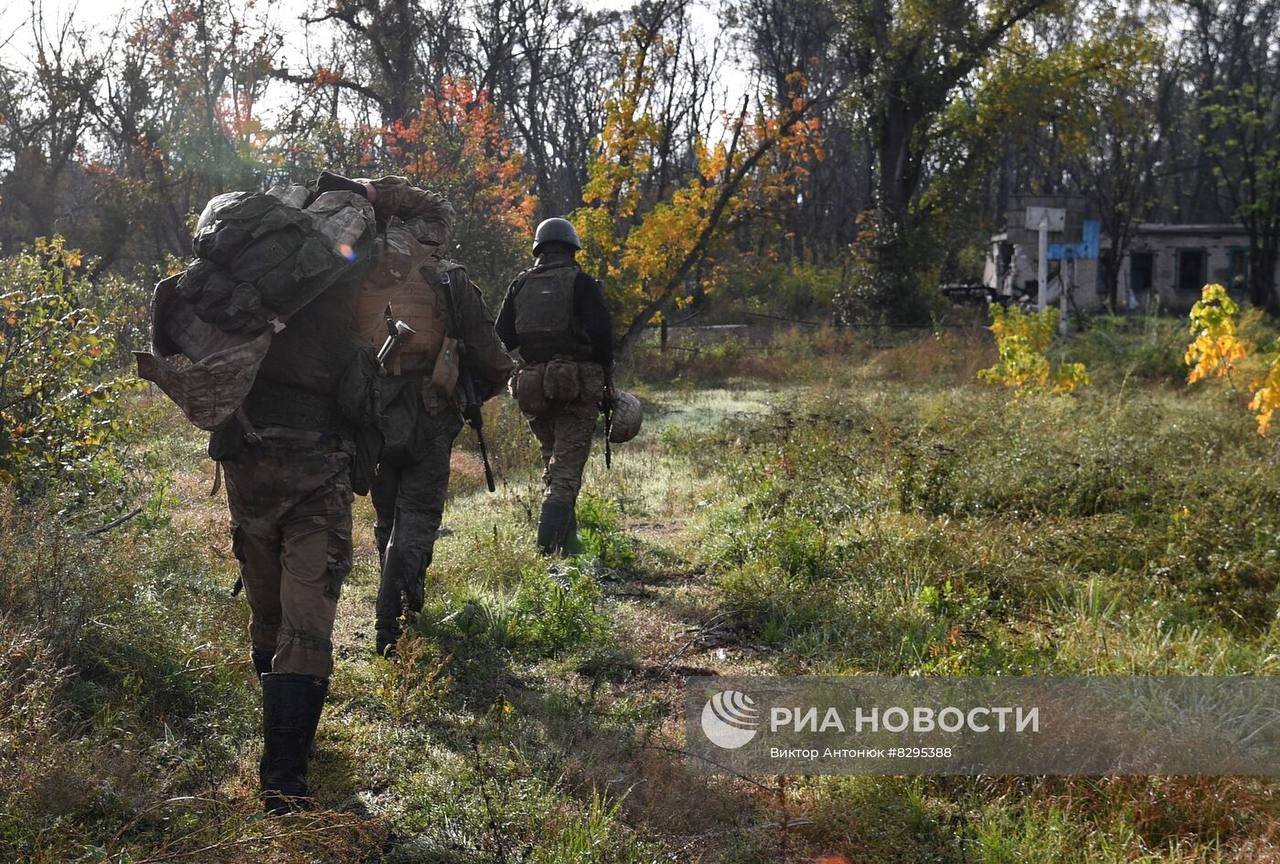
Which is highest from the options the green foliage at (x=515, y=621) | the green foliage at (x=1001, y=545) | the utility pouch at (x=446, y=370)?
the utility pouch at (x=446, y=370)

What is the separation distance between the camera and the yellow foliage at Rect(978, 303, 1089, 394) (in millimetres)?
10023

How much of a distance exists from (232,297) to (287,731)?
1.30 meters

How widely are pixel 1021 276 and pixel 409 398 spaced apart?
25.6 metres

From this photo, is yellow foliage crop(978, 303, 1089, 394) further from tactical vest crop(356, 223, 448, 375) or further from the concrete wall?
the concrete wall

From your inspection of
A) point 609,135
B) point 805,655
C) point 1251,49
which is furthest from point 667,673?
point 1251,49

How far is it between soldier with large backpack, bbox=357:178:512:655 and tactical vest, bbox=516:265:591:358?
47.8 inches

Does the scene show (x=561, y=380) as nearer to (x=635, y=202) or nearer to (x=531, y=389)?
(x=531, y=389)

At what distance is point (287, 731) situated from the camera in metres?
3.23

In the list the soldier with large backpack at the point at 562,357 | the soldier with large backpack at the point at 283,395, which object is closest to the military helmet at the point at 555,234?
the soldier with large backpack at the point at 562,357

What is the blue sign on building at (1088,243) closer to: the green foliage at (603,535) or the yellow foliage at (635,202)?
the yellow foliage at (635,202)

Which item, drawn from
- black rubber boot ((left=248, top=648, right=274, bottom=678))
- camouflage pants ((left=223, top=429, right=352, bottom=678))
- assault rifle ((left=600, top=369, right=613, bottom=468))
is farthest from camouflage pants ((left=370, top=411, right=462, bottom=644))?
assault rifle ((left=600, top=369, right=613, bottom=468))

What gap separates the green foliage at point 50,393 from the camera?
5141 mm

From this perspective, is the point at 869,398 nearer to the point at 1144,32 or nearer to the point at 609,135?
the point at 609,135

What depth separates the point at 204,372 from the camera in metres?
3.16
